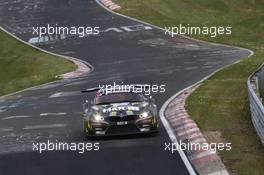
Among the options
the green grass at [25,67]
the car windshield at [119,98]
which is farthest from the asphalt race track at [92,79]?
the green grass at [25,67]

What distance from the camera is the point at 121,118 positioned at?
17906mm

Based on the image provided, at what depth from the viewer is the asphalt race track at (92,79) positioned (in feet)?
50.2

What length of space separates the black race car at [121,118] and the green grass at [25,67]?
16.3 meters

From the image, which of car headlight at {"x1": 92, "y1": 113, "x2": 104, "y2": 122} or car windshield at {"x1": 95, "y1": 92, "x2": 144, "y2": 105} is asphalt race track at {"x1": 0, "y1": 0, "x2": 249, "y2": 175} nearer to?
car headlight at {"x1": 92, "y1": 113, "x2": 104, "y2": 122}

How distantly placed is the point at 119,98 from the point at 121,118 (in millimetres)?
1435

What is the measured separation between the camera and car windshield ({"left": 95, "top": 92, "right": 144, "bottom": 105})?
19.0m

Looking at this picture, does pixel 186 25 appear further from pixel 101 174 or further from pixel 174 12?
pixel 101 174

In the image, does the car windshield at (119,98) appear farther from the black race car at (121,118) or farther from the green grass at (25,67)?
the green grass at (25,67)

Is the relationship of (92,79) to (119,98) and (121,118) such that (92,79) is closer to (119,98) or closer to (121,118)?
(119,98)

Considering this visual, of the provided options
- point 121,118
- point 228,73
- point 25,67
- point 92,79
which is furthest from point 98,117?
point 25,67

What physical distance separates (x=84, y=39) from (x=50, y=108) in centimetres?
2298

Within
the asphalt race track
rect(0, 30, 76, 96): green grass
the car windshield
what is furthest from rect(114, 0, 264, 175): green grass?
rect(0, 30, 76, 96): green grass

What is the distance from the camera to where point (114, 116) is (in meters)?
18.0

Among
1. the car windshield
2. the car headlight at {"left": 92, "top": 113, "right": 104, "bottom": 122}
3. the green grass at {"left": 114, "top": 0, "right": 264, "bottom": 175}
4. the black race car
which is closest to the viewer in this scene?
the green grass at {"left": 114, "top": 0, "right": 264, "bottom": 175}
